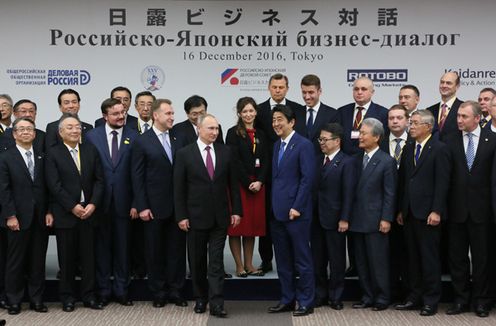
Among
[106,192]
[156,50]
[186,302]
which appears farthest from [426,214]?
[156,50]

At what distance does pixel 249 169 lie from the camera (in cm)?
642

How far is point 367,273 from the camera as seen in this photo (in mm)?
6176

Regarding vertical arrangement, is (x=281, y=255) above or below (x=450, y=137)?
below

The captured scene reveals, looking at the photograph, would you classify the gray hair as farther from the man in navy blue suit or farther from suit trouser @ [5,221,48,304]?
suit trouser @ [5,221,48,304]

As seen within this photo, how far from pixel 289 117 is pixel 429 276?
5.28ft

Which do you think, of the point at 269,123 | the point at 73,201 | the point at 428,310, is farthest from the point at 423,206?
the point at 73,201

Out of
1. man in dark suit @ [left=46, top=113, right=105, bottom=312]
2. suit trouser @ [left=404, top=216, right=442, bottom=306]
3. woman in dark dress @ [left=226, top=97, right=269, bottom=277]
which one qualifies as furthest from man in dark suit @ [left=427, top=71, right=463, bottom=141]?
man in dark suit @ [left=46, top=113, right=105, bottom=312]

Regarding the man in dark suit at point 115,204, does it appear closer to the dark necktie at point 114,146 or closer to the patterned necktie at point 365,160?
the dark necktie at point 114,146

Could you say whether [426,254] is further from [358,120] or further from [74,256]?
[74,256]

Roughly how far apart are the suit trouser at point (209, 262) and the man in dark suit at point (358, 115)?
1.33m

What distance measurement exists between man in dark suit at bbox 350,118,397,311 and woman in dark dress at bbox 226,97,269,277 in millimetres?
800

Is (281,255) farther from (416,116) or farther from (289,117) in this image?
(416,116)

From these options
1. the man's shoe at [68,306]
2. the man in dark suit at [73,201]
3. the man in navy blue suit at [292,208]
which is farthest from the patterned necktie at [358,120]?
the man's shoe at [68,306]

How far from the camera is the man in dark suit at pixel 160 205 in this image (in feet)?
20.1
